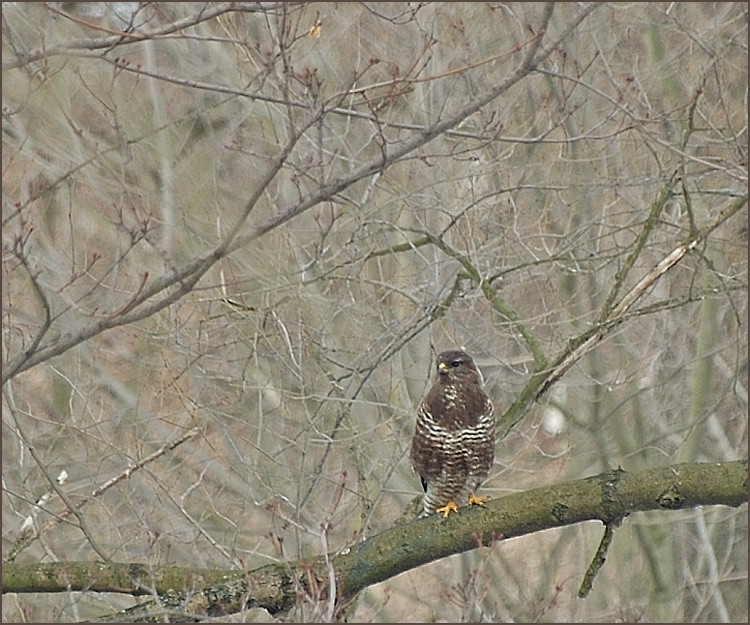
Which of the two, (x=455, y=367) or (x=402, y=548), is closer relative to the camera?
(x=402, y=548)

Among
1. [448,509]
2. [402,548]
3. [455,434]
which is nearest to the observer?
[402,548]

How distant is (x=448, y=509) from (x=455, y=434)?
725mm

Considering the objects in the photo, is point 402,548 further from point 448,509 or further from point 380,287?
point 380,287

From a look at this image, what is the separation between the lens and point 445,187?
26.2ft

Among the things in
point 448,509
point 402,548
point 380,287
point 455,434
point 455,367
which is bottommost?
point 402,548

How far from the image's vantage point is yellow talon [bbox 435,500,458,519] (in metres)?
4.85

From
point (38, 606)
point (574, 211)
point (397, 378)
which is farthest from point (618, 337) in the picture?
point (38, 606)

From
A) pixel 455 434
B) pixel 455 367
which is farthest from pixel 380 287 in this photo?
pixel 455 434

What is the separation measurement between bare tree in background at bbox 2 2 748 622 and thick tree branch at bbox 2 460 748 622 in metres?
1.96

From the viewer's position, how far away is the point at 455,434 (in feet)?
19.0

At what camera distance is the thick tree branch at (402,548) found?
419cm

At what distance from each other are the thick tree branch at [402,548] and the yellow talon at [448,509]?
0.21m

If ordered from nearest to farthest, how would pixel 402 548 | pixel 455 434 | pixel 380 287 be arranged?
pixel 402 548 → pixel 455 434 → pixel 380 287

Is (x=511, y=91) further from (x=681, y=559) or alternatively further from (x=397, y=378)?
(x=681, y=559)
